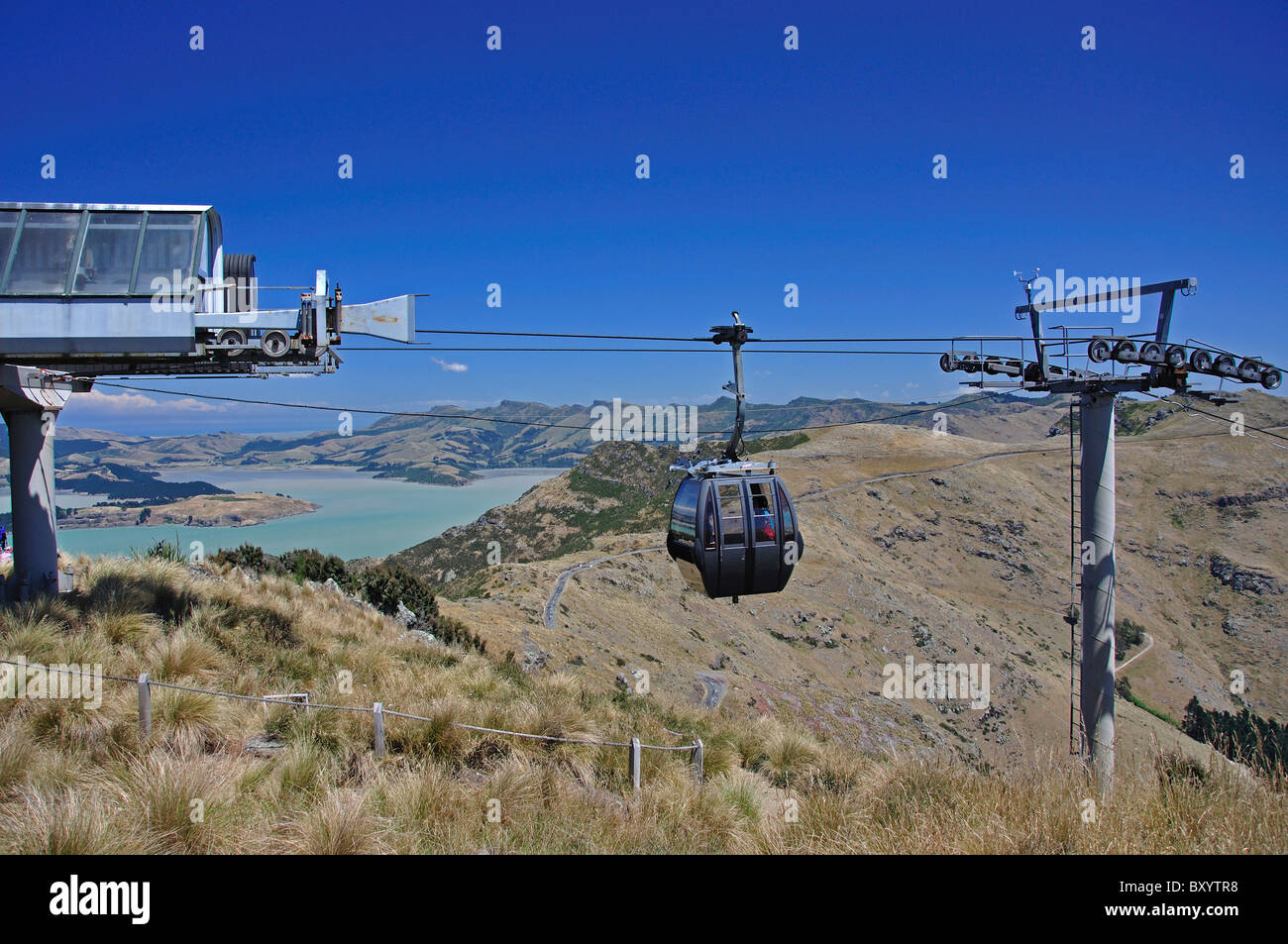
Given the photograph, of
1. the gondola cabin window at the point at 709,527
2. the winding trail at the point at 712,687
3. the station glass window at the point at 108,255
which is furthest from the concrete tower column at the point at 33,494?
the winding trail at the point at 712,687

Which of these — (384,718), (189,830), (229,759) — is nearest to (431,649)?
(384,718)

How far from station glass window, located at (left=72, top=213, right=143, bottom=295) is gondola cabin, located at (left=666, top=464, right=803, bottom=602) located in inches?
392

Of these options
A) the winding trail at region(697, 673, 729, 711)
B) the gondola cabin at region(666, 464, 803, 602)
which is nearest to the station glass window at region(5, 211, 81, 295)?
the gondola cabin at region(666, 464, 803, 602)

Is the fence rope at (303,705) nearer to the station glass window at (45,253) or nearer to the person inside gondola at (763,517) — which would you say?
the person inside gondola at (763,517)

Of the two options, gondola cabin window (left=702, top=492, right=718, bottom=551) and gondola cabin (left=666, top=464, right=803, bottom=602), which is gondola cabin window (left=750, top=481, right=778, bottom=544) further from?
gondola cabin window (left=702, top=492, right=718, bottom=551)

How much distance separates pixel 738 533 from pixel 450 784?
6576 millimetres

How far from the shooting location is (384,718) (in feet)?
32.3

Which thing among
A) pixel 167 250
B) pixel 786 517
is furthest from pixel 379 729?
pixel 167 250

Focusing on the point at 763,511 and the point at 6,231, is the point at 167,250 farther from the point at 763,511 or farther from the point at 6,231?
the point at 763,511

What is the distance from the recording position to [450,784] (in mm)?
7664

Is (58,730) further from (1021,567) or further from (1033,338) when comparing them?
(1021,567)

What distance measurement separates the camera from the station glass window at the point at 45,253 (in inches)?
430

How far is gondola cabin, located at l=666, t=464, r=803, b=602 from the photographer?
1220 centimetres
